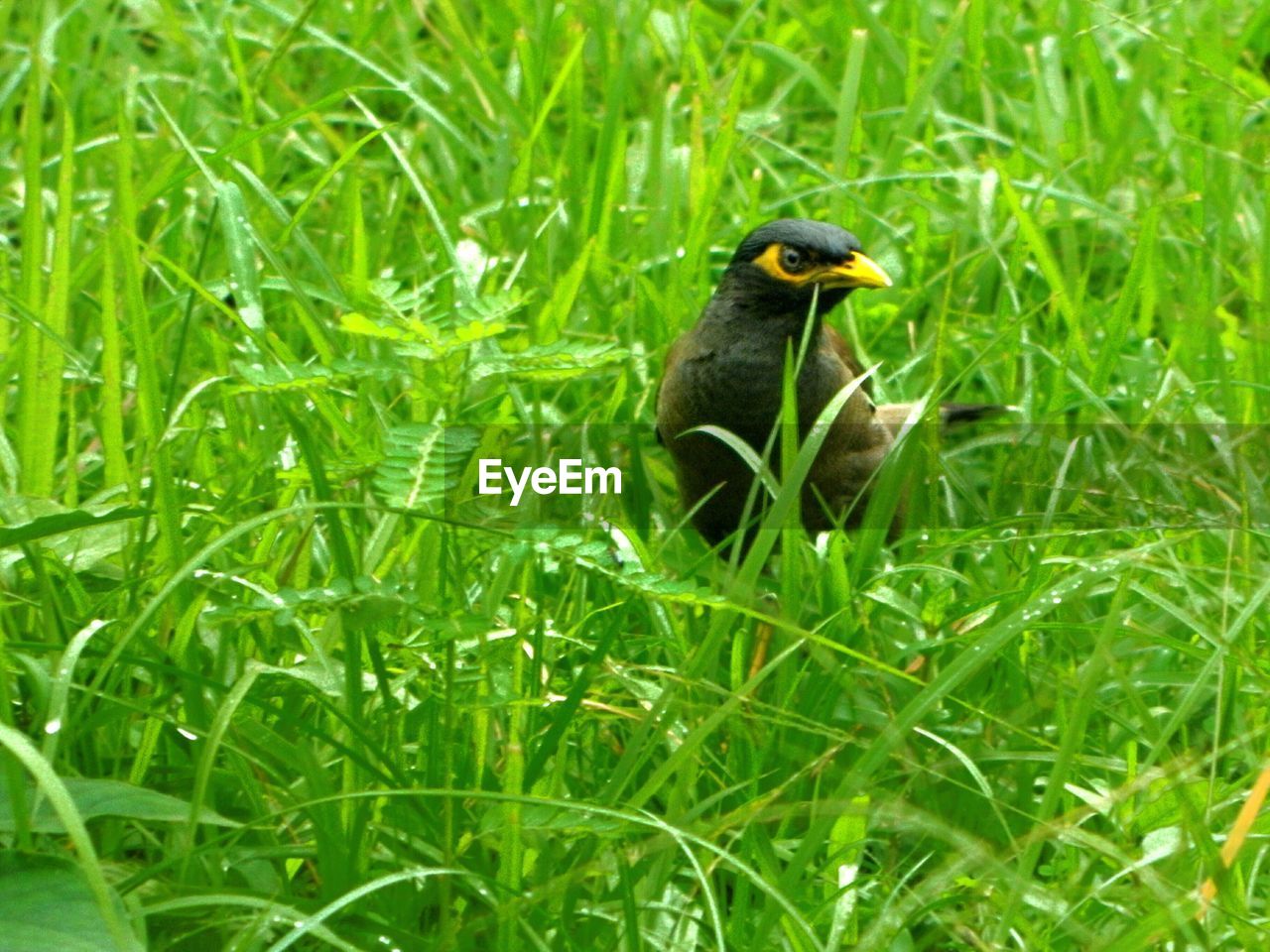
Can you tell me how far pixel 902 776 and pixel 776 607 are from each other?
0.43 m

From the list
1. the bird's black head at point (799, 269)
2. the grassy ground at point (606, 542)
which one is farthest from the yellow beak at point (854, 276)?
the grassy ground at point (606, 542)

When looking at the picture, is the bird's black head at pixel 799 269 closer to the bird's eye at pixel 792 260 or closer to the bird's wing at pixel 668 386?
the bird's eye at pixel 792 260

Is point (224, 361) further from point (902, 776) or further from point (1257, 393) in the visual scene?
point (1257, 393)

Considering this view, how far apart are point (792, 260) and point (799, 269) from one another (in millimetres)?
23

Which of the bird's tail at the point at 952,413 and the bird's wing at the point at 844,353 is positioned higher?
the bird's wing at the point at 844,353

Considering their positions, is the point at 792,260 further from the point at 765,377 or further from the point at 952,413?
the point at 952,413

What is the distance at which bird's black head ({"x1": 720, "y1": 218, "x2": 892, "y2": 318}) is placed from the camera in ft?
12.2

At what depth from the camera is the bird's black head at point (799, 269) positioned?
3.73 m

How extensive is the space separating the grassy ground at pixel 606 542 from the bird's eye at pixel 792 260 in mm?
301

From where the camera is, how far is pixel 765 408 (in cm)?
373

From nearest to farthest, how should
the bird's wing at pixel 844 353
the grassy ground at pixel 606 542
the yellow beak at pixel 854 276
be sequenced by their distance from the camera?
the grassy ground at pixel 606 542 < the yellow beak at pixel 854 276 < the bird's wing at pixel 844 353

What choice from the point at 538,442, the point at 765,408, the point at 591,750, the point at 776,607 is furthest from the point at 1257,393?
the point at 591,750

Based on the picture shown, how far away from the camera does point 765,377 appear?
12.3ft

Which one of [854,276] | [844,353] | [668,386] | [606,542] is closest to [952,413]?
Result: [844,353]
